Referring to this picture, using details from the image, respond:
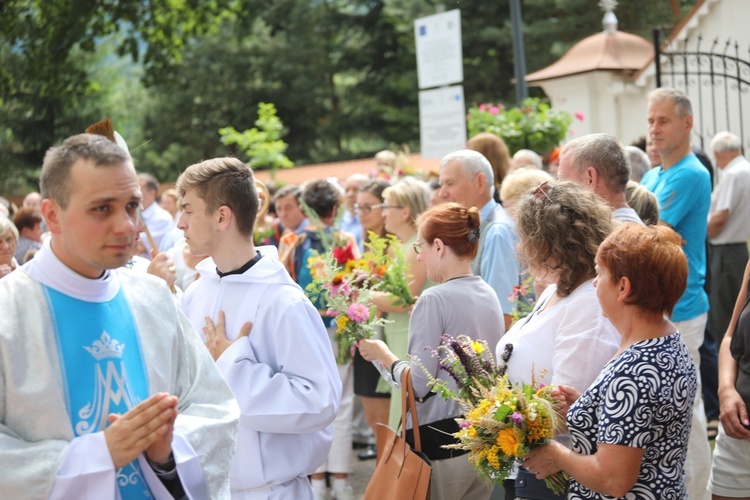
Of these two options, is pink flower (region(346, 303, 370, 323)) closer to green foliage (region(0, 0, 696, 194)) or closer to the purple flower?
the purple flower

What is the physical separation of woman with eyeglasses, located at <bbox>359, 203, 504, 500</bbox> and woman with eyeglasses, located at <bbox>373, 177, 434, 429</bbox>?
997 mm

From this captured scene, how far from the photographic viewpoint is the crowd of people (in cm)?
264

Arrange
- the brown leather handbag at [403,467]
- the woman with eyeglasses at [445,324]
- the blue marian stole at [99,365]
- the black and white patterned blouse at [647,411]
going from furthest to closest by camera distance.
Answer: the woman with eyeglasses at [445,324]
the brown leather handbag at [403,467]
the black and white patterned blouse at [647,411]
the blue marian stole at [99,365]

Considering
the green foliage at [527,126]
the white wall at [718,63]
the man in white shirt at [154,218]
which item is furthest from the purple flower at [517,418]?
the white wall at [718,63]

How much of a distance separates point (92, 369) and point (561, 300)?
1.91 metres

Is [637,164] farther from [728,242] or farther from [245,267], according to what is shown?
[245,267]

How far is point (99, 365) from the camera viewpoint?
8.91 ft

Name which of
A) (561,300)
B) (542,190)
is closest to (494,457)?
(561,300)

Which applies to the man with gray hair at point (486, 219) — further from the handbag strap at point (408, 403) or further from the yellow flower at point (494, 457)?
the yellow flower at point (494, 457)

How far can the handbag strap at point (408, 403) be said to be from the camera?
430 cm

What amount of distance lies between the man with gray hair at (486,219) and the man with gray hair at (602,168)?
3.13 ft

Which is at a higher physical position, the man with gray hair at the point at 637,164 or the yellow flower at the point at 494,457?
the man with gray hair at the point at 637,164

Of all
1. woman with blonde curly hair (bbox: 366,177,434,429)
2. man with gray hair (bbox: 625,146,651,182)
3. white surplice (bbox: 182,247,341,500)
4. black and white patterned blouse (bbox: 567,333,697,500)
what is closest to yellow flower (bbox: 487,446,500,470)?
black and white patterned blouse (bbox: 567,333,697,500)

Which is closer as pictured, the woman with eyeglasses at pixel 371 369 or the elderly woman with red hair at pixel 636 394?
the elderly woman with red hair at pixel 636 394
